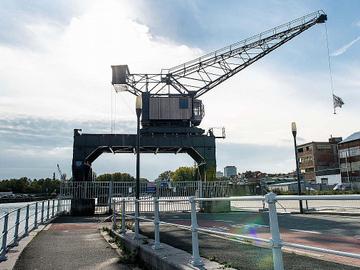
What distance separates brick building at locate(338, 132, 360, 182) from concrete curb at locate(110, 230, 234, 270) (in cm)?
7154

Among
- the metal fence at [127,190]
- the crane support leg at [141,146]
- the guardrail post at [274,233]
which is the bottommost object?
the guardrail post at [274,233]

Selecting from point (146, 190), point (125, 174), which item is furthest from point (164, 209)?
point (125, 174)

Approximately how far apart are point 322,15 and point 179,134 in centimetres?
2328

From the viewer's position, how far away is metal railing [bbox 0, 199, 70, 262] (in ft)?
31.4

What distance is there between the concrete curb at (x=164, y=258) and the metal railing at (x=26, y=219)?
3205 millimetres

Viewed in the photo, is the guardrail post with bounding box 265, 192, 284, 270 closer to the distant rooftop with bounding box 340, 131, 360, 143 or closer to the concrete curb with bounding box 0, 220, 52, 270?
the concrete curb with bounding box 0, 220, 52, 270

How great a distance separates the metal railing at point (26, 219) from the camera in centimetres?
959

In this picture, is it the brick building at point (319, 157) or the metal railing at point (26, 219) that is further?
the brick building at point (319, 157)

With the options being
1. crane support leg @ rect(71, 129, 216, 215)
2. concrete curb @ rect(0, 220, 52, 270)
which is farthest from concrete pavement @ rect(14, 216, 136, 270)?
crane support leg @ rect(71, 129, 216, 215)

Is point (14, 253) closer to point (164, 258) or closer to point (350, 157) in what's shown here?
point (164, 258)

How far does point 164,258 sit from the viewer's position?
6.65 m

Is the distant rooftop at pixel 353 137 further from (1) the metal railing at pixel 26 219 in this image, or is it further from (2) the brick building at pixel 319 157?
(1) the metal railing at pixel 26 219

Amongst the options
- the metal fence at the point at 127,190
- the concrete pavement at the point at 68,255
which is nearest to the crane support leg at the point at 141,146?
the metal fence at the point at 127,190

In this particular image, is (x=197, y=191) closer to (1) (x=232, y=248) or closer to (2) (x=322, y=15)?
(1) (x=232, y=248)
